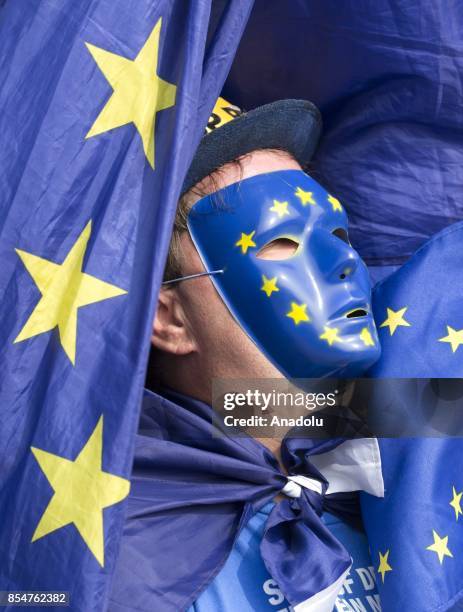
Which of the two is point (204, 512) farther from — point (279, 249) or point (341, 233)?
point (341, 233)

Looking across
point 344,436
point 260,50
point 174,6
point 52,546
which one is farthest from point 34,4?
point 344,436

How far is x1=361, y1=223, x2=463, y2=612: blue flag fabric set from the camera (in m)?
1.65

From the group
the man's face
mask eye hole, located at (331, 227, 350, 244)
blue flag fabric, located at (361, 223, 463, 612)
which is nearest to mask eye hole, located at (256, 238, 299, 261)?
the man's face

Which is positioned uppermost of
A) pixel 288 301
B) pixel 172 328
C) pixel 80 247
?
pixel 80 247

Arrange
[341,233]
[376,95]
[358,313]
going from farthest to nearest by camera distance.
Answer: [376,95]
[341,233]
[358,313]

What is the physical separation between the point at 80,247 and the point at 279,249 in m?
0.53

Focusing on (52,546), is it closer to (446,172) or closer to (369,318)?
(369,318)

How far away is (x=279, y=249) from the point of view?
1.83 meters

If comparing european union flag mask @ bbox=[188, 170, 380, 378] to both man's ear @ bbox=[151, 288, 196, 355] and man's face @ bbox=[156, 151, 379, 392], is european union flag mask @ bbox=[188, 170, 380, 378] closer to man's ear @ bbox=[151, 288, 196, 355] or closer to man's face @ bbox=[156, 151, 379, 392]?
man's face @ bbox=[156, 151, 379, 392]

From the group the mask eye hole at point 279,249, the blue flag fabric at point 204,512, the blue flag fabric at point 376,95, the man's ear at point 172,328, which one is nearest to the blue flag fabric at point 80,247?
the blue flag fabric at point 204,512

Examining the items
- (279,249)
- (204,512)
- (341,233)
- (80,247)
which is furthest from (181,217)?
(204,512)

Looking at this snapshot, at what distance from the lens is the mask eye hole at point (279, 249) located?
5.95 ft

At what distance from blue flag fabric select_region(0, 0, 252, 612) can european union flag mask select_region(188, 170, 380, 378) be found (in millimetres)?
365

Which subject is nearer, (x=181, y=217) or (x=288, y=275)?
(x=288, y=275)
